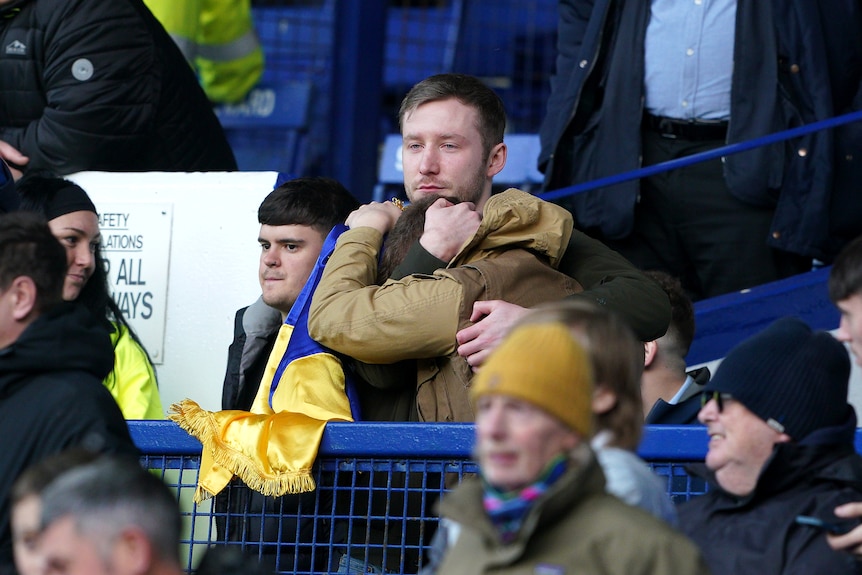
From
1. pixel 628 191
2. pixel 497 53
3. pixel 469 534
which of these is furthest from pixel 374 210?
pixel 497 53

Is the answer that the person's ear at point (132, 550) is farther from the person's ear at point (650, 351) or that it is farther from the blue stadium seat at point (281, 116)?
the blue stadium seat at point (281, 116)

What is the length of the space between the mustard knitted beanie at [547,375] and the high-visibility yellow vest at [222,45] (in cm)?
565

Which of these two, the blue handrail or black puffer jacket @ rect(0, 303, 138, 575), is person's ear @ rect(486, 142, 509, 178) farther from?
black puffer jacket @ rect(0, 303, 138, 575)

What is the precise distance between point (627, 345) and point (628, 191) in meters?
3.07

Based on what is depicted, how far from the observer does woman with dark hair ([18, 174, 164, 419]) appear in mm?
5152

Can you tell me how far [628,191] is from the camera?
18.6 feet

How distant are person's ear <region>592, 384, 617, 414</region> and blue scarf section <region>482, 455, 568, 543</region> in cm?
17

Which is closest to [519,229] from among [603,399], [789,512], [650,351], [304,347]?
[304,347]

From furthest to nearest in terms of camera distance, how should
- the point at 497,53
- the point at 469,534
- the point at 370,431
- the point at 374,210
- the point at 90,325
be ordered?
the point at 497,53 < the point at 374,210 < the point at 370,431 < the point at 90,325 < the point at 469,534

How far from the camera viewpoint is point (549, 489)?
2.44m

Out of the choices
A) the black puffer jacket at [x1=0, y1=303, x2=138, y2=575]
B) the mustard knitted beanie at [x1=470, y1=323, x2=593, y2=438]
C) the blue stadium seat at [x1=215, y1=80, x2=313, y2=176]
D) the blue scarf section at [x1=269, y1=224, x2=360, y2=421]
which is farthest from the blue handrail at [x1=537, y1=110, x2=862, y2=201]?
the blue stadium seat at [x1=215, y1=80, x2=313, y2=176]

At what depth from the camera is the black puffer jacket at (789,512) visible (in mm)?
3094

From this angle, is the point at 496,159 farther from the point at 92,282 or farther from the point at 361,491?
the point at 92,282

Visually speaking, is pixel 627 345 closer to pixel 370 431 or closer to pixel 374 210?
pixel 370 431
